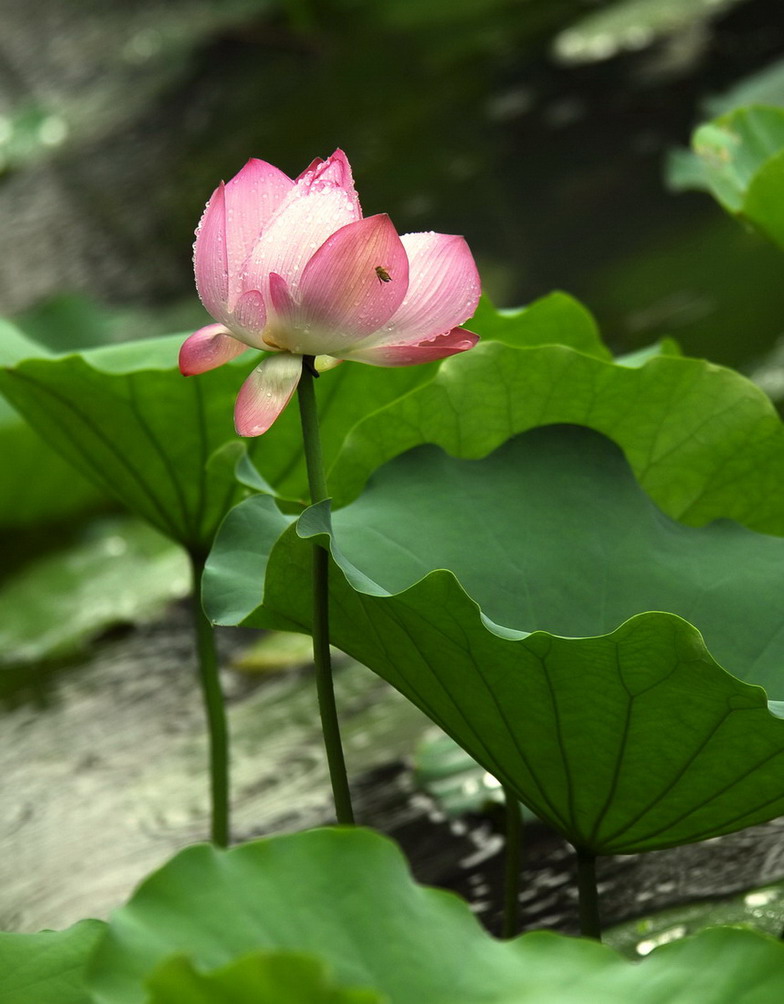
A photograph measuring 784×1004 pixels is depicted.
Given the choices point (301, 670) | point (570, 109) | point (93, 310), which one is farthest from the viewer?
point (570, 109)

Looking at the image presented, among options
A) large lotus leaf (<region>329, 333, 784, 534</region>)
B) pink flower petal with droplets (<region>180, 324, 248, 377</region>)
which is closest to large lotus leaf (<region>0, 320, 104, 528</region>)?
large lotus leaf (<region>329, 333, 784, 534</region>)

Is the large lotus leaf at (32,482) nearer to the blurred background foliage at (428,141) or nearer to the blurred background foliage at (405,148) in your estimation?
the blurred background foliage at (405,148)

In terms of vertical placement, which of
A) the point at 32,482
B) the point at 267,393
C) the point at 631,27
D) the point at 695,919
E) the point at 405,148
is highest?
the point at 631,27

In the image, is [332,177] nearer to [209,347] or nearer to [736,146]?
[209,347]

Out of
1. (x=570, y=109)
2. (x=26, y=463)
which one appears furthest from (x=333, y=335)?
(x=570, y=109)

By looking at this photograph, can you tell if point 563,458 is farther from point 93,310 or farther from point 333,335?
point 93,310

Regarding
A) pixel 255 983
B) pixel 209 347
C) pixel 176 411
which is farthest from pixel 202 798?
pixel 255 983
